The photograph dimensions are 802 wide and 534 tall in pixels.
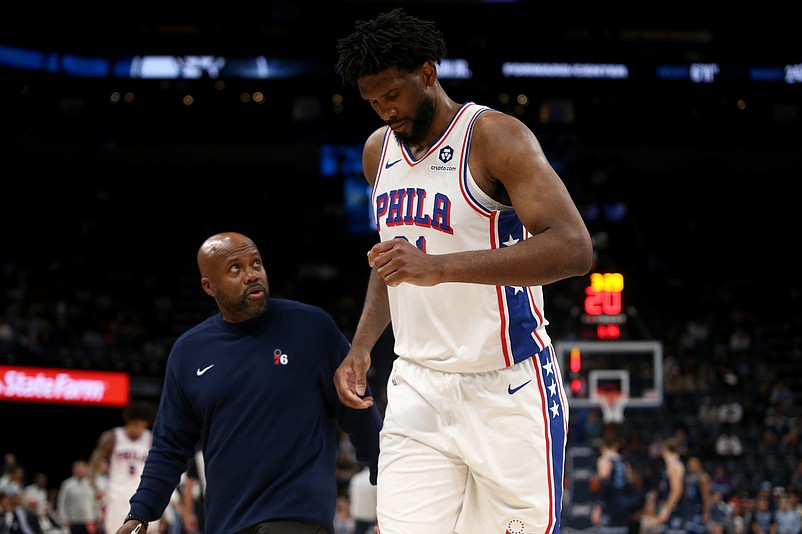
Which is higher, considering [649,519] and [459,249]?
[459,249]

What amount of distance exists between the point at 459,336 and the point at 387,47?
0.90 metres

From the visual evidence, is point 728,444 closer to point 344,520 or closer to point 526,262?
point 344,520

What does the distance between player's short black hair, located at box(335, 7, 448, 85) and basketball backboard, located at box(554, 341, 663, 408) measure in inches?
448

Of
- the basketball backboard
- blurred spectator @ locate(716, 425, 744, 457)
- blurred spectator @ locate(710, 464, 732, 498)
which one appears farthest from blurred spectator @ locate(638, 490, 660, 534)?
blurred spectator @ locate(716, 425, 744, 457)

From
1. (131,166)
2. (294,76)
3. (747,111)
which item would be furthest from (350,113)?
(747,111)

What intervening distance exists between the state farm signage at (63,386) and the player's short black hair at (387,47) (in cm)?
1178

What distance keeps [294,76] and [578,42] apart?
6.68m

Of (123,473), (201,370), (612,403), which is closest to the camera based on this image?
(201,370)

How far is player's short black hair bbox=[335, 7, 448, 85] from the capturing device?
287cm

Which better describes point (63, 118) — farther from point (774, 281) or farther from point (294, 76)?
point (774, 281)

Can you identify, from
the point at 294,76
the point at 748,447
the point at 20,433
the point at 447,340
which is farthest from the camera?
the point at 294,76

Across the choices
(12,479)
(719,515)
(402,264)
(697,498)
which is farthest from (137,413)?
(719,515)

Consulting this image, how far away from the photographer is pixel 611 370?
567 inches

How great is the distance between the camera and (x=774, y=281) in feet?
67.8
